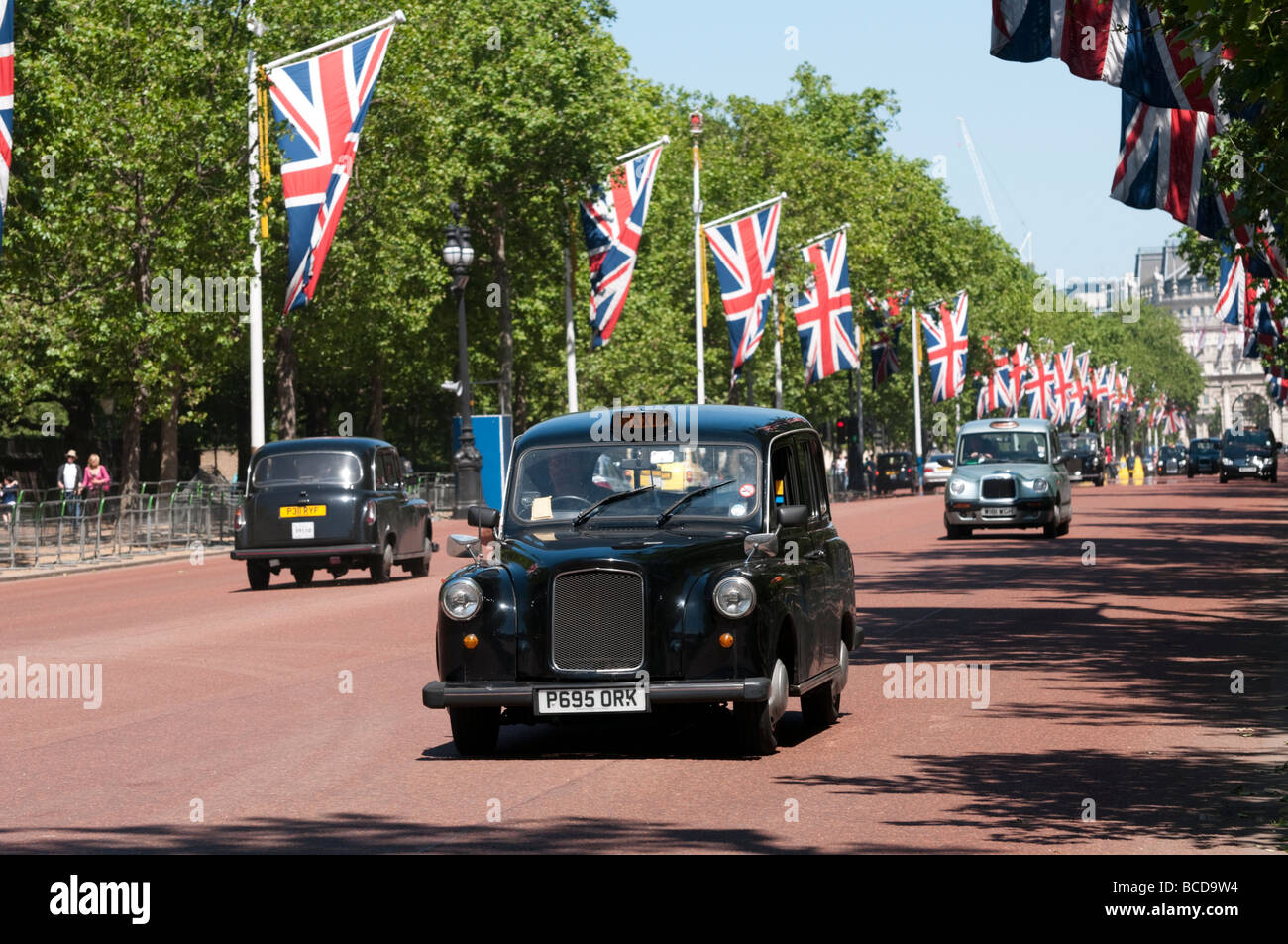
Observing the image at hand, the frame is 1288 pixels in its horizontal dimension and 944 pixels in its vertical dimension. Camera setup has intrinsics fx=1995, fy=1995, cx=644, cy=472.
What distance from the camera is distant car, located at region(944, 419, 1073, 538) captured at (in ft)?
119

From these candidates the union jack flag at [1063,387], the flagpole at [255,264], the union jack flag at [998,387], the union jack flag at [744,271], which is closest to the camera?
the flagpole at [255,264]

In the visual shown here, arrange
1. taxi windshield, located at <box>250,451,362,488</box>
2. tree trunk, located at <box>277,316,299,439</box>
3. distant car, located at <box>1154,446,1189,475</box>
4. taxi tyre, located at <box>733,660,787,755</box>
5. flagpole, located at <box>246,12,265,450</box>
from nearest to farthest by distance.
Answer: taxi tyre, located at <box>733,660,787,755</box>, taxi windshield, located at <box>250,451,362,488</box>, flagpole, located at <box>246,12,265,450</box>, tree trunk, located at <box>277,316,299,439</box>, distant car, located at <box>1154,446,1189,475</box>

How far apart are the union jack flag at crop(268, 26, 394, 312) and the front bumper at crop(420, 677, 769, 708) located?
22953 mm

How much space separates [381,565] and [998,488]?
43.7 feet

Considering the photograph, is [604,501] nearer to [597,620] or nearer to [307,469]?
[597,620]

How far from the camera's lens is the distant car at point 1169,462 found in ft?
415

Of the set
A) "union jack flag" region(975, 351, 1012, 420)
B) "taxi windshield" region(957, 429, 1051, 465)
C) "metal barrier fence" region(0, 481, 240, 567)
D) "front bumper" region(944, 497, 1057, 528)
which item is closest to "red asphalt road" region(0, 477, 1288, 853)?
"front bumper" region(944, 497, 1057, 528)

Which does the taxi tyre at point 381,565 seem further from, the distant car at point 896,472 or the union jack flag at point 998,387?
the union jack flag at point 998,387

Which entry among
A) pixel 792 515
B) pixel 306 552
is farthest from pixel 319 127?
pixel 792 515

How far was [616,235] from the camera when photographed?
49406 millimetres

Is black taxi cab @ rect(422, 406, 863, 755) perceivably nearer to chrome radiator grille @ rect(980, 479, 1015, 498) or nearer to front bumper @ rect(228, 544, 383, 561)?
front bumper @ rect(228, 544, 383, 561)

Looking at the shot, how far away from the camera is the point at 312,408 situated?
266 feet

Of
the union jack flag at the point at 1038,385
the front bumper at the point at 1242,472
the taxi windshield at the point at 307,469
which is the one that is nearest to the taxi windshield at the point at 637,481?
the taxi windshield at the point at 307,469
